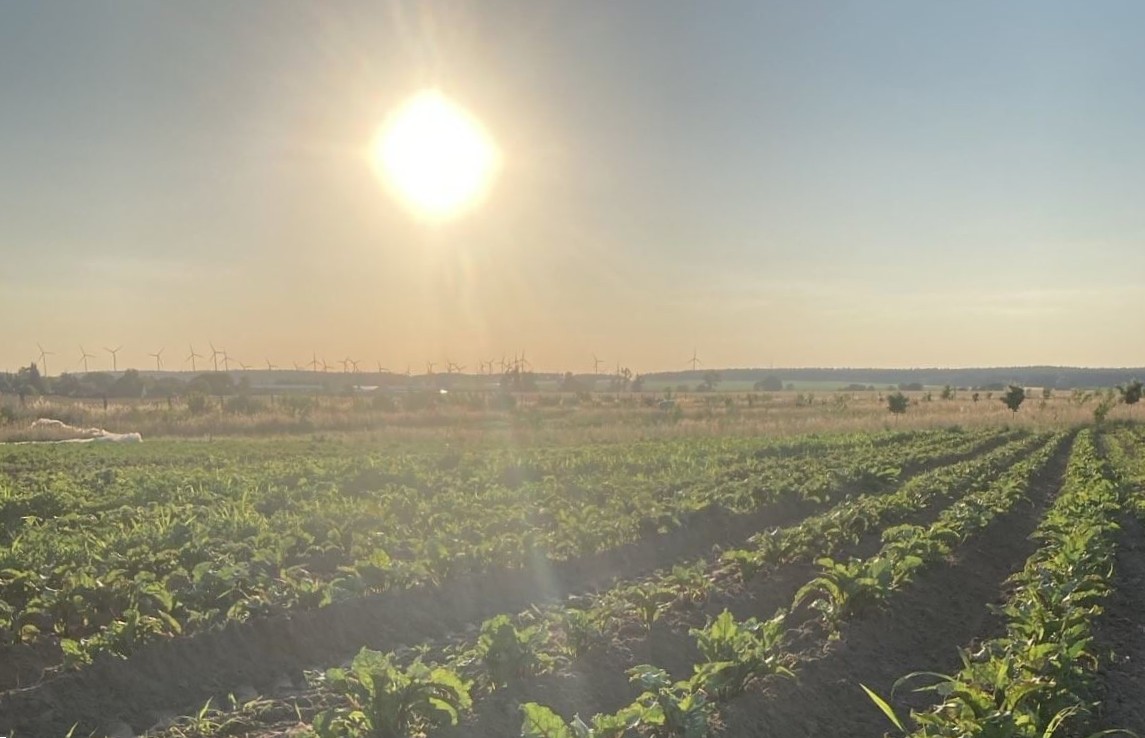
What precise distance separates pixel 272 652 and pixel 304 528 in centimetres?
448

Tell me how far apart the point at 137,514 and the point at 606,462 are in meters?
13.4

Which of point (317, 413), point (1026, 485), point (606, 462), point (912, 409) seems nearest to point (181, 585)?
point (606, 462)

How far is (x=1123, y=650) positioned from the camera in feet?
26.1

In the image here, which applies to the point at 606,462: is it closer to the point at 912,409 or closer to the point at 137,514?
the point at 137,514

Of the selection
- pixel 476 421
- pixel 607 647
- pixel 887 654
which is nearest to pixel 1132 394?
pixel 476 421

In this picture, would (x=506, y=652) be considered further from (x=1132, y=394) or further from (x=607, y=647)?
(x=1132, y=394)

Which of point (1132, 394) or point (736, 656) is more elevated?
point (1132, 394)

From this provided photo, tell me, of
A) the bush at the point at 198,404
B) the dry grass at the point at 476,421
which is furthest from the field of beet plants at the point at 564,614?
the bush at the point at 198,404

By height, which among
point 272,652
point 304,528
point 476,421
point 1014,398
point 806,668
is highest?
point 1014,398

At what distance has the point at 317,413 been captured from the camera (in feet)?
168

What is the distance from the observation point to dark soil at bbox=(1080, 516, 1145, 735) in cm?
632

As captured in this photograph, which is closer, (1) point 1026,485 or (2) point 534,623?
(2) point 534,623

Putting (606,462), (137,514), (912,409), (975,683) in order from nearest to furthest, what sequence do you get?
(975,683)
(137,514)
(606,462)
(912,409)

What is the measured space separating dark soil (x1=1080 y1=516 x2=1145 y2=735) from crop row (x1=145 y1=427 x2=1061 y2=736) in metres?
1.90
